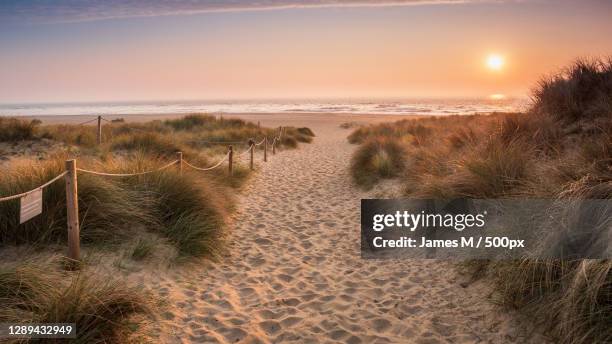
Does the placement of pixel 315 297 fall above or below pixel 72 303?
below

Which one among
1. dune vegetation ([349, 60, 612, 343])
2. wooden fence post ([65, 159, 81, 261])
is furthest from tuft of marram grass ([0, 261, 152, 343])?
dune vegetation ([349, 60, 612, 343])

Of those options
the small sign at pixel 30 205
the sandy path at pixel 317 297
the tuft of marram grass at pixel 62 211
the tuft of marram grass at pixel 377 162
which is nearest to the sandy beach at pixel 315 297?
the sandy path at pixel 317 297

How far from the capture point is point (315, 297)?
445 centimetres

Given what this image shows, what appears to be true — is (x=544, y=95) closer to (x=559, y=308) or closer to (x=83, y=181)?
(x=559, y=308)

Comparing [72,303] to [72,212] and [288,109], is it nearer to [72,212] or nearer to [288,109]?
[72,212]

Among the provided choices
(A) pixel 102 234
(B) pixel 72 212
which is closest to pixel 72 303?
(B) pixel 72 212

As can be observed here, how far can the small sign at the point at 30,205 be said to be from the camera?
3473mm

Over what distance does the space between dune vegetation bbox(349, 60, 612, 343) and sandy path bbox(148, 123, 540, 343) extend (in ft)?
Result: 1.41

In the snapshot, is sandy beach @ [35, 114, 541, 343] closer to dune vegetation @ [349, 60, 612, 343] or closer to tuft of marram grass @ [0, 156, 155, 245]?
dune vegetation @ [349, 60, 612, 343]

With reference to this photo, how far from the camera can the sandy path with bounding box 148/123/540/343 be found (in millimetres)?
3623

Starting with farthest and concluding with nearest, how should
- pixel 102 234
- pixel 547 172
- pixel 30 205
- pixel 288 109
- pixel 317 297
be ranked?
pixel 288 109 → pixel 102 234 → pixel 547 172 → pixel 317 297 → pixel 30 205

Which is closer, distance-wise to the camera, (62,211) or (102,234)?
(62,211)

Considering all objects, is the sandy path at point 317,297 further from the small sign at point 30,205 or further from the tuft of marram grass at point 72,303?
the small sign at point 30,205

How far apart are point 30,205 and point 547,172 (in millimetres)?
5329
